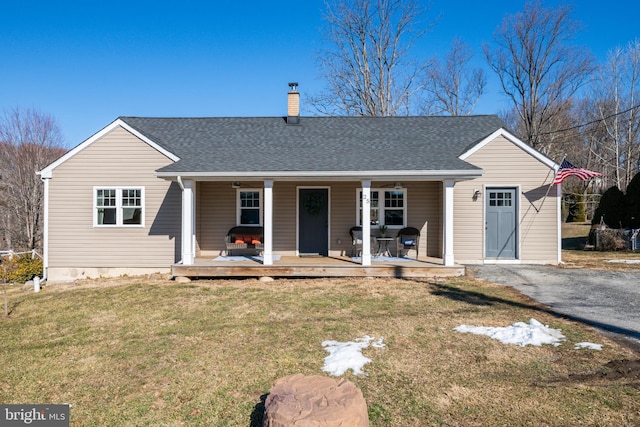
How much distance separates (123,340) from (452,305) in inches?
221

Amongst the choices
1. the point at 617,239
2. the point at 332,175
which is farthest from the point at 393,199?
the point at 617,239

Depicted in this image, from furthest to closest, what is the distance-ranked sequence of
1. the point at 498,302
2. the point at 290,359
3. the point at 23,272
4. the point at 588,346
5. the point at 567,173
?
the point at 23,272, the point at 567,173, the point at 498,302, the point at 588,346, the point at 290,359

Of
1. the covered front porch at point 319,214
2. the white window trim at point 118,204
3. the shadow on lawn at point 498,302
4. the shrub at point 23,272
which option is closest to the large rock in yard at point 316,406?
the shadow on lawn at point 498,302

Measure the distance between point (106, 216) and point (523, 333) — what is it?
11074mm

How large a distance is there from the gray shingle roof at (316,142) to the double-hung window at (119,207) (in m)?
1.76

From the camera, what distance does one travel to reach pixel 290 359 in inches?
194

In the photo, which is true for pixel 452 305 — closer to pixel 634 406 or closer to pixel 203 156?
pixel 634 406

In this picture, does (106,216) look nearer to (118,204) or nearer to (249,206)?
(118,204)

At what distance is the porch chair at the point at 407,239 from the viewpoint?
37.1 feet

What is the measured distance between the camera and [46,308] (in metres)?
8.04

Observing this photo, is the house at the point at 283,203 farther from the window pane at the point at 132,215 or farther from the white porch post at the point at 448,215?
the white porch post at the point at 448,215

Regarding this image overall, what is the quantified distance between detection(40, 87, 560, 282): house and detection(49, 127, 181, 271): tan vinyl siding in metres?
0.03

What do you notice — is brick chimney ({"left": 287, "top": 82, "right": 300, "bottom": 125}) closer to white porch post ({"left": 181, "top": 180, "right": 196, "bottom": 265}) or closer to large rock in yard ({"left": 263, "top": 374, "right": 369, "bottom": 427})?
white porch post ({"left": 181, "top": 180, "right": 196, "bottom": 265})

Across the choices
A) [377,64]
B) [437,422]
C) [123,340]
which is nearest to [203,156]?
[123,340]
